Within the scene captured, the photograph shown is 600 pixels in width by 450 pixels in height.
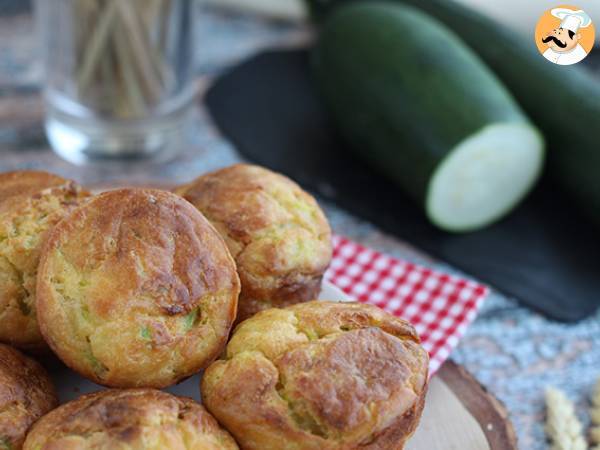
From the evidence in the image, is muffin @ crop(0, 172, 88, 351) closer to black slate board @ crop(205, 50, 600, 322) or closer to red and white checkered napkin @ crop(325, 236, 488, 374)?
red and white checkered napkin @ crop(325, 236, 488, 374)

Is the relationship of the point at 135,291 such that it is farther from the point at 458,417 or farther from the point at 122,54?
the point at 122,54

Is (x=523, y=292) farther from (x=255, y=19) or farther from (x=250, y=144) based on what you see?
(x=255, y=19)

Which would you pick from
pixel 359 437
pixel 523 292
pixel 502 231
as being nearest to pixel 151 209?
pixel 359 437

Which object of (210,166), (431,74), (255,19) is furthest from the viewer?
(255,19)

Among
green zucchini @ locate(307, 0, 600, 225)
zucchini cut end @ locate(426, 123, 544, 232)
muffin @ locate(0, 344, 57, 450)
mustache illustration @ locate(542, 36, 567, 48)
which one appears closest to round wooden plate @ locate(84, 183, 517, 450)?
muffin @ locate(0, 344, 57, 450)

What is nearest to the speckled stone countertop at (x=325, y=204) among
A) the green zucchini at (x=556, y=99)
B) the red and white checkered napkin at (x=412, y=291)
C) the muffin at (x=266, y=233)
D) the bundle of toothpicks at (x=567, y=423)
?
the bundle of toothpicks at (x=567, y=423)
